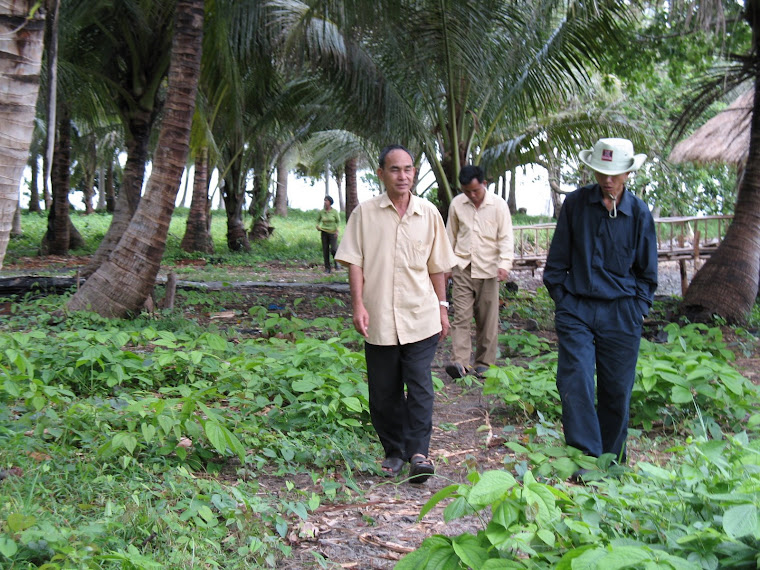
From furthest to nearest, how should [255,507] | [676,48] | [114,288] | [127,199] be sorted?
1. [127,199]
2. [676,48]
3. [114,288]
4. [255,507]

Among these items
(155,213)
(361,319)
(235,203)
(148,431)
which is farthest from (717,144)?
(148,431)

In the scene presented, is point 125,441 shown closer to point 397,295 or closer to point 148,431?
point 148,431

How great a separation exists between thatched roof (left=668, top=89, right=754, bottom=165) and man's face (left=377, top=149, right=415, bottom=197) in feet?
49.4

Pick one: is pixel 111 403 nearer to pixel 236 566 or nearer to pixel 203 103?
pixel 236 566

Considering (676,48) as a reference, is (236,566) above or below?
below

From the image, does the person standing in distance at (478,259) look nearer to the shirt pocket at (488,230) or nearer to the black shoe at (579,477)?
the shirt pocket at (488,230)

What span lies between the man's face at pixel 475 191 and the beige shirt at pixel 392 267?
8.92 ft

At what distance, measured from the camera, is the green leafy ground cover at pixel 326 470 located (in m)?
2.73

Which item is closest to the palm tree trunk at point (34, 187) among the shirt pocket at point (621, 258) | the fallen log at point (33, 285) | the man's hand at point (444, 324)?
the fallen log at point (33, 285)

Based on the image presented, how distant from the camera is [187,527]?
336cm

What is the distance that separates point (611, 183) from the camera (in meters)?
4.20

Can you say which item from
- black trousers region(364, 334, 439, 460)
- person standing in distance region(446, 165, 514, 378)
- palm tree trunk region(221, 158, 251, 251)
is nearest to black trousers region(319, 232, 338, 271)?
palm tree trunk region(221, 158, 251, 251)

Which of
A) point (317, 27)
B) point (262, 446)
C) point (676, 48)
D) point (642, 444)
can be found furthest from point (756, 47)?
point (262, 446)

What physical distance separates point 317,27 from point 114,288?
5.57 m
